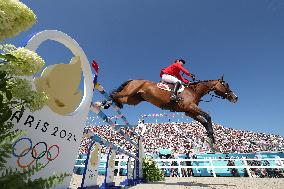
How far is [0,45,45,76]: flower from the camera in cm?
155

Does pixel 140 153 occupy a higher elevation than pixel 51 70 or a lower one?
higher

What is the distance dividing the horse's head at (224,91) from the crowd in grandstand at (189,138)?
492 inches

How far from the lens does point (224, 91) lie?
8562 mm

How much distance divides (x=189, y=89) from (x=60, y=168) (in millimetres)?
6018

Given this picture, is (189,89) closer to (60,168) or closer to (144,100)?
(144,100)

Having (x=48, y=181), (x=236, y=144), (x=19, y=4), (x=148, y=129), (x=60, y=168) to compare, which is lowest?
(x=48, y=181)

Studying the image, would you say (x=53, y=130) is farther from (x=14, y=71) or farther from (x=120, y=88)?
(x=120, y=88)

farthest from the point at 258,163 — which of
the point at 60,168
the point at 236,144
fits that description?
the point at 60,168

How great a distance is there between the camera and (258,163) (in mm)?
14477

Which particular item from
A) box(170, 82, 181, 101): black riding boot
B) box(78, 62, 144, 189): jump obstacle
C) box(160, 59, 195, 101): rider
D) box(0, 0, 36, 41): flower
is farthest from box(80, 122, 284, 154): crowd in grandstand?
box(0, 0, 36, 41): flower

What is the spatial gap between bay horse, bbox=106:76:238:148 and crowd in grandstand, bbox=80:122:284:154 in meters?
12.8

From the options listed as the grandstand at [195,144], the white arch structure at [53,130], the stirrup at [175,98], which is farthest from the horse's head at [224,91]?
the white arch structure at [53,130]

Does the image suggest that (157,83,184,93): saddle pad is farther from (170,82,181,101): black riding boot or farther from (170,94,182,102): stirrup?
(170,94,182,102): stirrup

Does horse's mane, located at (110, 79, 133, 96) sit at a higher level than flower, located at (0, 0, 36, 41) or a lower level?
higher
